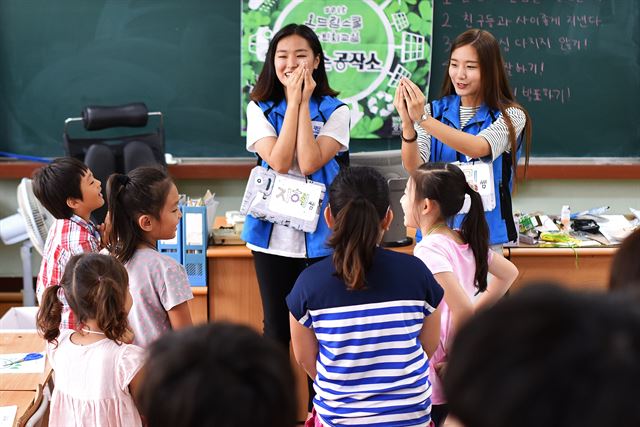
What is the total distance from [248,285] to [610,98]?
8.92 feet

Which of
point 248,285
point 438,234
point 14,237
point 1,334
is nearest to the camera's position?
point 438,234

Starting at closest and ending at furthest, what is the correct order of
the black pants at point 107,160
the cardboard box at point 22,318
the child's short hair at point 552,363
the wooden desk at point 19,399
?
the child's short hair at point 552,363
the wooden desk at point 19,399
the cardboard box at point 22,318
the black pants at point 107,160

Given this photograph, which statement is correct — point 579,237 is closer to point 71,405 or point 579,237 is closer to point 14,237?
point 71,405

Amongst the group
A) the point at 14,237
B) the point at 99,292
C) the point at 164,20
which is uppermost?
the point at 164,20

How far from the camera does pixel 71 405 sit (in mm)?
1842

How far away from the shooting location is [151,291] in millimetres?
2088

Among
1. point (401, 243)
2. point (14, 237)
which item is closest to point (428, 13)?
point (401, 243)

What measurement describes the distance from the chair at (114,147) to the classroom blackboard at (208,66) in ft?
1.42

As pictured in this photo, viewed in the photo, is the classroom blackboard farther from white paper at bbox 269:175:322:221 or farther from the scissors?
the scissors

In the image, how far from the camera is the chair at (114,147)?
3.64 metres

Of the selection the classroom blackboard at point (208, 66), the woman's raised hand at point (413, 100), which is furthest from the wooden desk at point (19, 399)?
the classroom blackboard at point (208, 66)

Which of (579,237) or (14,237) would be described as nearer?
(579,237)

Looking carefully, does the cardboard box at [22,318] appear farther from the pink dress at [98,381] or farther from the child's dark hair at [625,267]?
the child's dark hair at [625,267]

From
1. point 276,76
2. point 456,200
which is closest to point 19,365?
point 276,76
